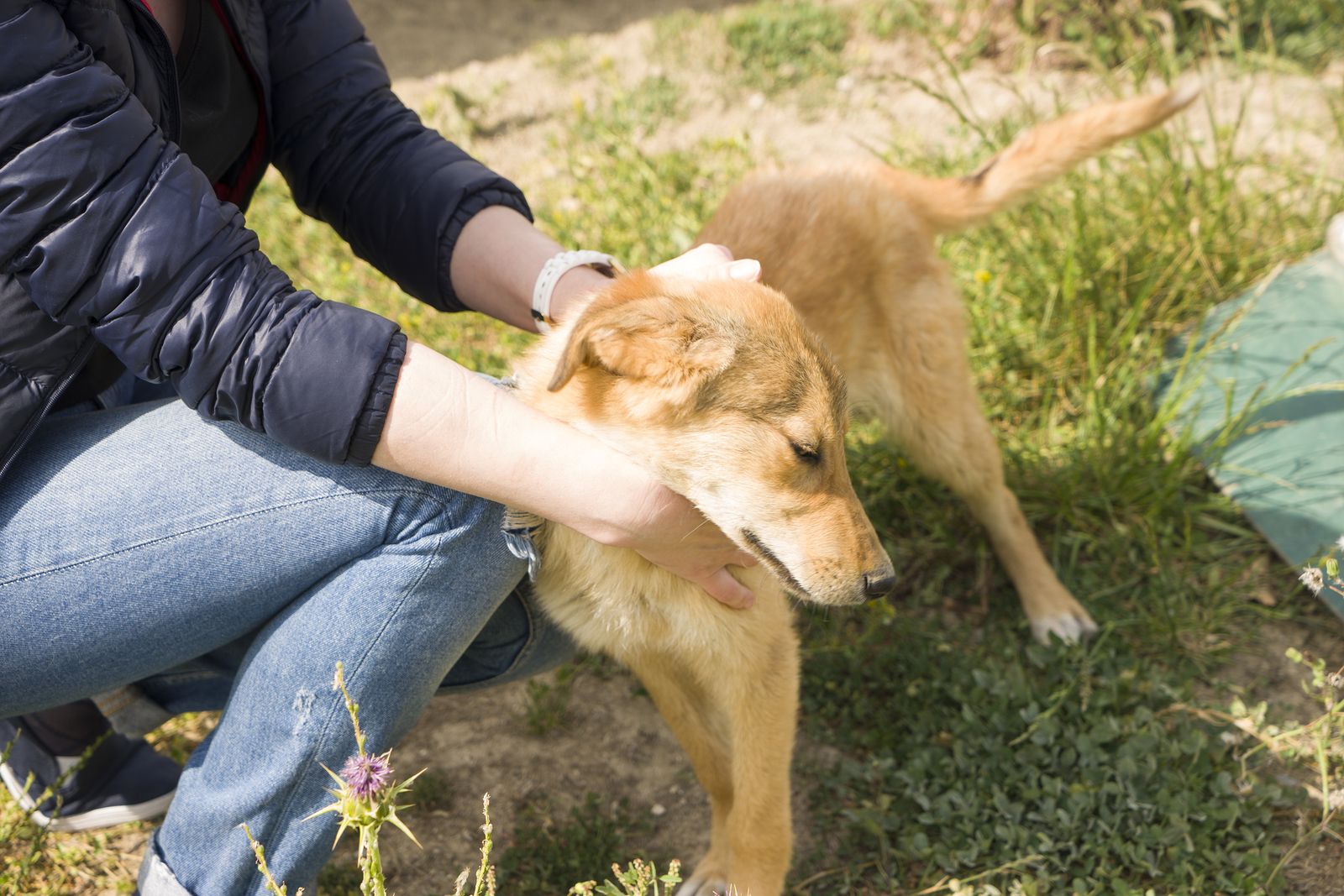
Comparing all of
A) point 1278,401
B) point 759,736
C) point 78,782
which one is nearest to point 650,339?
point 759,736

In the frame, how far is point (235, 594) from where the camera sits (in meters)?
1.86

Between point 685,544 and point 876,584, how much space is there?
0.38 m

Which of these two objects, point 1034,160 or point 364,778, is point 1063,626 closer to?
point 1034,160

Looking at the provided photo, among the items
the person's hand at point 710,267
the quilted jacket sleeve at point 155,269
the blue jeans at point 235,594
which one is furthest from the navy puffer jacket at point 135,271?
the person's hand at point 710,267

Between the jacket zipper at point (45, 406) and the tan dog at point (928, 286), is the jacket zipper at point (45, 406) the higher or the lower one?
the higher one

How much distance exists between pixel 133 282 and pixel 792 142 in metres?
3.72

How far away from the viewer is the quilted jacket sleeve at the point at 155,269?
1.56 m

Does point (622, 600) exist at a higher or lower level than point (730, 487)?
lower

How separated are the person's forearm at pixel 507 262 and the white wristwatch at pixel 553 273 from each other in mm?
12

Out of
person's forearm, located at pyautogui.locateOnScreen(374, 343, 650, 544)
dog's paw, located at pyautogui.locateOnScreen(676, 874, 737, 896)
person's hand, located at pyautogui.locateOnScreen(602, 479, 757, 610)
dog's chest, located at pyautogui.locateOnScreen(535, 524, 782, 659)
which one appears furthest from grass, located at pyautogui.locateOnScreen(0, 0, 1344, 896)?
person's forearm, located at pyautogui.locateOnScreen(374, 343, 650, 544)

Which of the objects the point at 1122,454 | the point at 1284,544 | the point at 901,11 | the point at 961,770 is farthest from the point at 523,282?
the point at 901,11

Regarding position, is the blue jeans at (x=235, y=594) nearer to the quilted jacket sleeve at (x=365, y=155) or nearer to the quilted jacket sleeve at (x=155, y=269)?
the quilted jacket sleeve at (x=155, y=269)

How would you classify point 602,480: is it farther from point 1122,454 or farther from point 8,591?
point 1122,454

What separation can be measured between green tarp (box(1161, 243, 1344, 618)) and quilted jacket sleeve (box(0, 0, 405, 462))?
2421 mm
